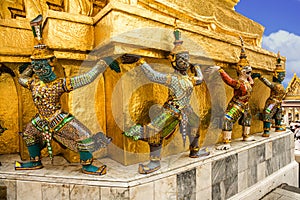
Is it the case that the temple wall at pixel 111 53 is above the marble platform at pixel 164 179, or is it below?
above

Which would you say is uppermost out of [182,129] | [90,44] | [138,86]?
[90,44]

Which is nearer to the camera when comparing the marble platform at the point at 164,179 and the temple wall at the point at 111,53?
the marble platform at the point at 164,179

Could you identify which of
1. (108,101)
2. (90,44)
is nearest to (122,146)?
(108,101)

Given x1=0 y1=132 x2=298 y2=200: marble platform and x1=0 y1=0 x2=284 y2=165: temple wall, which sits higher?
x1=0 y1=0 x2=284 y2=165: temple wall

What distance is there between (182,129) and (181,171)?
42 cm

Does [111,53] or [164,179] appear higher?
[111,53]

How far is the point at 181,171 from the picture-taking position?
2.18m

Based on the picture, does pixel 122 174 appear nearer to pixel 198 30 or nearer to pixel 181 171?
pixel 181 171

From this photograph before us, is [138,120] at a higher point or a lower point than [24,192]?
higher

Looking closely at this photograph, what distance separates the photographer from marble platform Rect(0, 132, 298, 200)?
72.6 inches

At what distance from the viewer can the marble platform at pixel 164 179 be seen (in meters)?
1.84

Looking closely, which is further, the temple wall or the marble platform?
the temple wall

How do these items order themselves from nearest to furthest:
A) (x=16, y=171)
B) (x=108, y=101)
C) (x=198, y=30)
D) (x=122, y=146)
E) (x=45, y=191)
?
(x=45, y=191)
(x=16, y=171)
(x=122, y=146)
(x=108, y=101)
(x=198, y=30)

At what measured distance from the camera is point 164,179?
2.01 metres
